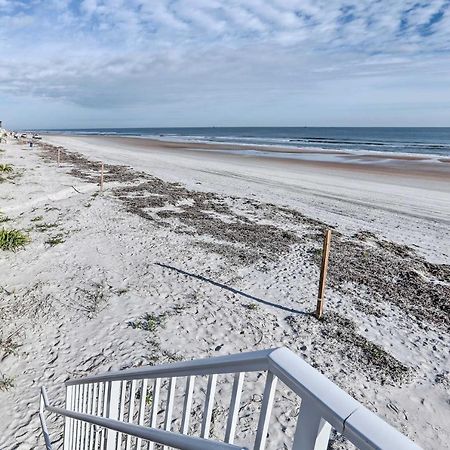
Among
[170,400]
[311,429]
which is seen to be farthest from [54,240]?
[311,429]

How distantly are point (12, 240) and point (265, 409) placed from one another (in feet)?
37.9

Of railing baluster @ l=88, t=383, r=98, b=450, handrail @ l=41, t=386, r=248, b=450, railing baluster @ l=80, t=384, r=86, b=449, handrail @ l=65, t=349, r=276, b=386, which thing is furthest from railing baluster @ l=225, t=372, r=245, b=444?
railing baluster @ l=80, t=384, r=86, b=449

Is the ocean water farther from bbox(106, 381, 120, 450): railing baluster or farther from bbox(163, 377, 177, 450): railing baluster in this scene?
bbox(163, 377, 177, 450): railing baluster

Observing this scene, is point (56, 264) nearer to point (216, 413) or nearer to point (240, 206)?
point (216, 413)

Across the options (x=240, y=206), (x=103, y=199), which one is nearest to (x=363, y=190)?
(x=240, y=206)

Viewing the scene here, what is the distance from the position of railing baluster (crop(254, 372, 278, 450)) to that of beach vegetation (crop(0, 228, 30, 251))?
1115 cm

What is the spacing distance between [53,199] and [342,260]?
13.3 meters

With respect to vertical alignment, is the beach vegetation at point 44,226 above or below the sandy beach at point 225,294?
above

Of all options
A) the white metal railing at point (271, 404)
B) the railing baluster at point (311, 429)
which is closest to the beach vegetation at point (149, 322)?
the white metal railing at point (271, 404)

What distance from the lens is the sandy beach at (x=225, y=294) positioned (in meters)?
5.84

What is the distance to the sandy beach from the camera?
19.1 ft

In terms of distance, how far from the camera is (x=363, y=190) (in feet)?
72.5

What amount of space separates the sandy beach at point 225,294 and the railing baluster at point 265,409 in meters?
3.56

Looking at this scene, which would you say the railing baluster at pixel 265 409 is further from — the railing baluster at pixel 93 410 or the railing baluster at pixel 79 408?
the railing baluster at pixel 79 408
